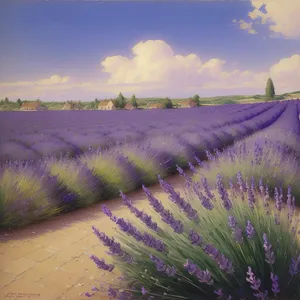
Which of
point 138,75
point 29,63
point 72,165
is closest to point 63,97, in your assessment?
point 29,63

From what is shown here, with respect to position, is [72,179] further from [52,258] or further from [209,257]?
[209,257]

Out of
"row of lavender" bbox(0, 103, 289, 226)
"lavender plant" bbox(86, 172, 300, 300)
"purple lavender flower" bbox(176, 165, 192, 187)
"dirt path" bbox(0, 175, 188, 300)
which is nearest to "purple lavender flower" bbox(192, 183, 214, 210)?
"lavender plant" bbox(86, 172, 300, 300)

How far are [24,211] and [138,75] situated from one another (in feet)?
5.17

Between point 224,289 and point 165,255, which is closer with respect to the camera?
point 224,289

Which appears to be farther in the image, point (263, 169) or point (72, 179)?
point (72, 179)

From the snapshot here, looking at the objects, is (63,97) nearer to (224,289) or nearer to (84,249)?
(84,249)

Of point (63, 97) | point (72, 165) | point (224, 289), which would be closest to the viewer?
point (224, 289)

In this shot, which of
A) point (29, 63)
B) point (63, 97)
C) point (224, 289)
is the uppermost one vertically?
point (29, 63)

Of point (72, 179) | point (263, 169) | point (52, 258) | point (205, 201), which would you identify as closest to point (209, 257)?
point (205, 201)

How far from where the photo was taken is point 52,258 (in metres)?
2.12

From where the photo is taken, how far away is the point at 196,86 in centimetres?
326

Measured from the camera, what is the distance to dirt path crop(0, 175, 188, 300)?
173 centimetres

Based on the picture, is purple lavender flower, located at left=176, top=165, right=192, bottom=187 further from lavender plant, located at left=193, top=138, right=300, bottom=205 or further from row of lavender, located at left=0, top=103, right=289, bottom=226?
row of lavender, located at left=0, top=103, right=289, bottom=226

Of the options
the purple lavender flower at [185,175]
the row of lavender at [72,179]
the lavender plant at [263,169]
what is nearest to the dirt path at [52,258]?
the row of lavender at [72,179]
